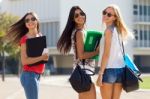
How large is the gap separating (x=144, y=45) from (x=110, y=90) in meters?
67.6

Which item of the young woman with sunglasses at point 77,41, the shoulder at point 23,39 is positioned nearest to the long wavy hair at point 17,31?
the shoulder at point 23,39

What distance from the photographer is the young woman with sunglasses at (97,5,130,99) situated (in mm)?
6137

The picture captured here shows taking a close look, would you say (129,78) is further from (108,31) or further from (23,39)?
(23,39)

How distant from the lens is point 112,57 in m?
6.19

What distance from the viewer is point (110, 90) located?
6.20m

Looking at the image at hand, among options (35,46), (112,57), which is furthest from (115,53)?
(35,46)

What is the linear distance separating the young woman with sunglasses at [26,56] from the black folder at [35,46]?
2.1 inches

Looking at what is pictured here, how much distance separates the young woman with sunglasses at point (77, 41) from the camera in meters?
6.24

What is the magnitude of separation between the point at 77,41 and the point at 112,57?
0.46 metres

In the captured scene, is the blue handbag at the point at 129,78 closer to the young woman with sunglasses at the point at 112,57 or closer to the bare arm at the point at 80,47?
the young woman with sunglasses at the point at 112,57

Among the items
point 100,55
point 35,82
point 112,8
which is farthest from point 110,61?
point 35,82

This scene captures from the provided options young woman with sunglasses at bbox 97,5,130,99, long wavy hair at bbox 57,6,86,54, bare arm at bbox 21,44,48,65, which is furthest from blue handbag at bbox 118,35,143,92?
bare arm at bbox 21,44,48,65

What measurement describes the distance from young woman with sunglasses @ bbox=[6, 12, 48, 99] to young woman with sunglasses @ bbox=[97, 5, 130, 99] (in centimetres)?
99

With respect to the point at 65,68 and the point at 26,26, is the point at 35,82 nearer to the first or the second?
the point at 26,26
